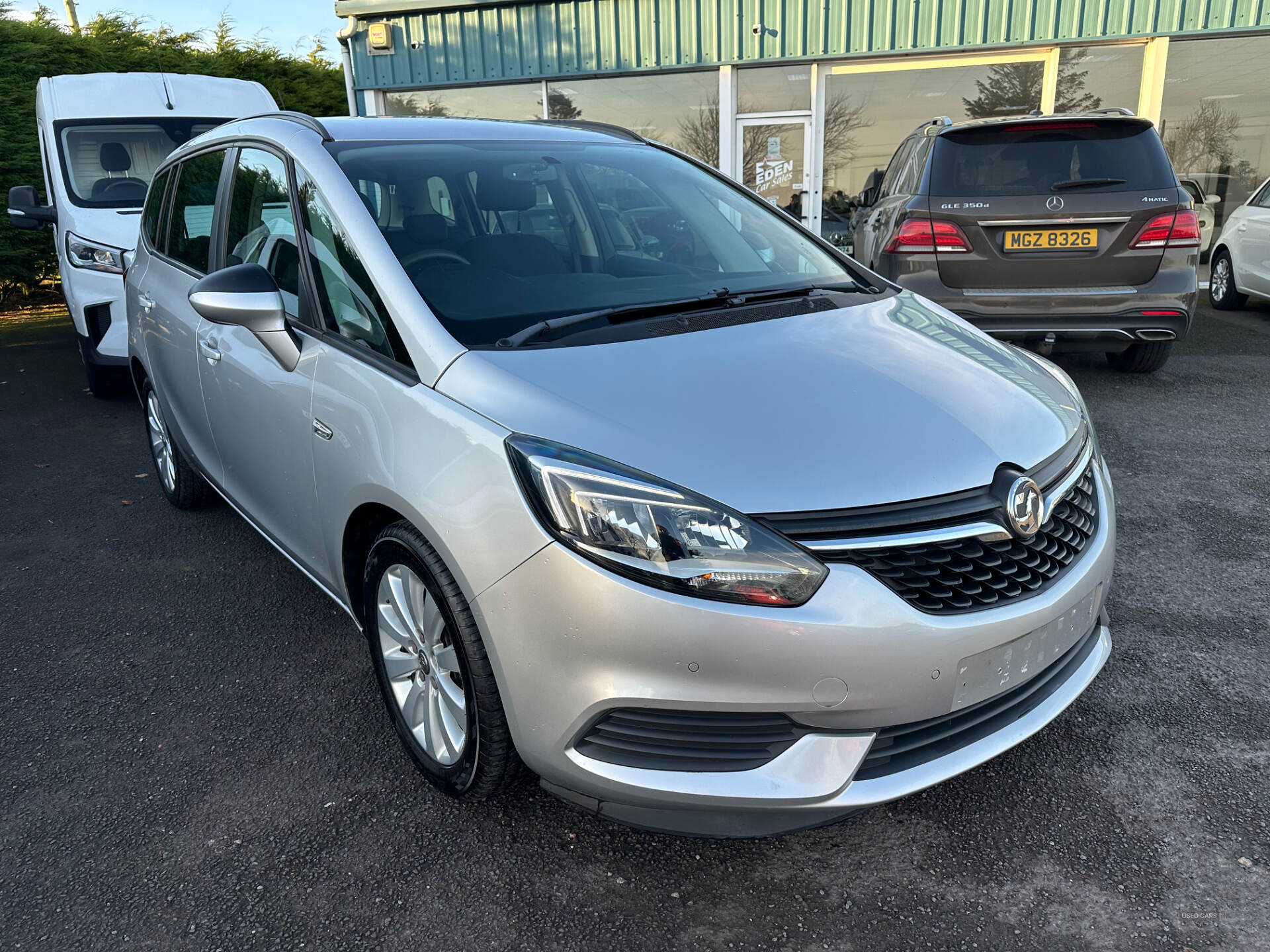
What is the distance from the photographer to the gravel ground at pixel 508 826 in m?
1.92

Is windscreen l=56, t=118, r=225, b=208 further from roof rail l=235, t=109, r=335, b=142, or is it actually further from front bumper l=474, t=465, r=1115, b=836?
front bumper l=474, t=465, r=1115, b=836

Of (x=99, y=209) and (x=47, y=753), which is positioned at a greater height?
(x=99, y=209)

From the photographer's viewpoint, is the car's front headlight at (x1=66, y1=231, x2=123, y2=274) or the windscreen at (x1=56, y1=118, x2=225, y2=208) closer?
the car's front headlight at (x1=66, y1=231, x2=123, y2=274)

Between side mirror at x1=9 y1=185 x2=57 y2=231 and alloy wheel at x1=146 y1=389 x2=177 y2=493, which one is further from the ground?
side mirror at x1=9 y1=185 x2=57 y2=231

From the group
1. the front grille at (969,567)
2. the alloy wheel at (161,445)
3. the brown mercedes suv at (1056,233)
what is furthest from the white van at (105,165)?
the front grille at (969,567)

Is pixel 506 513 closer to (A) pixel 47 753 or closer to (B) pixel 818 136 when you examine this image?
(A) pixel 47 753

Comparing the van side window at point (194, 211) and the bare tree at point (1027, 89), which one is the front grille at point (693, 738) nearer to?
Result: the van side window at point (194, 211)

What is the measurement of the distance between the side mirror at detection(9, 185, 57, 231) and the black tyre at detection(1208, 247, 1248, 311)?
10152mm

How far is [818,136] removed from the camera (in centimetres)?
1145

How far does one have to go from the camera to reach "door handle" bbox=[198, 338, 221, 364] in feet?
10.1

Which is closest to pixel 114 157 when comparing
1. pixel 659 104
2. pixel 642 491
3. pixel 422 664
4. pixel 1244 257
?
pixel 422 664

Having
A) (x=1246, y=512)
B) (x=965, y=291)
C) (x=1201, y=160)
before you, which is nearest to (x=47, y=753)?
(x=1246, y=512)

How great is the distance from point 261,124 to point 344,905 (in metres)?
2.39

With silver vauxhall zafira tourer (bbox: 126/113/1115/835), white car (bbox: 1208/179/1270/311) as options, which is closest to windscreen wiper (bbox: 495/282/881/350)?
silver vauxhall zafira tourer (bbox: 126/113/1115/835)
